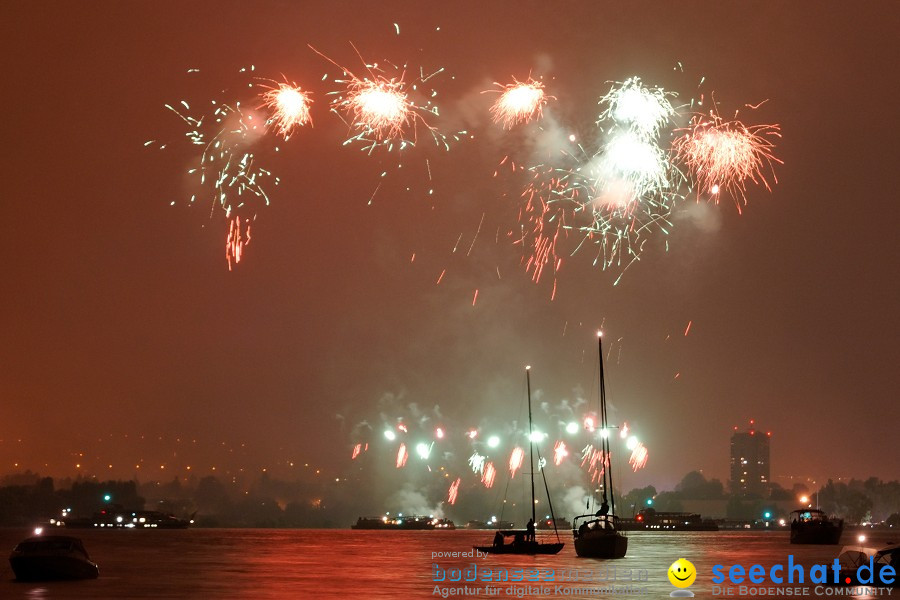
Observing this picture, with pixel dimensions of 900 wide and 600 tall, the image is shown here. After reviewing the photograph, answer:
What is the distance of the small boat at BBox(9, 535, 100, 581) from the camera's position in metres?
59.2

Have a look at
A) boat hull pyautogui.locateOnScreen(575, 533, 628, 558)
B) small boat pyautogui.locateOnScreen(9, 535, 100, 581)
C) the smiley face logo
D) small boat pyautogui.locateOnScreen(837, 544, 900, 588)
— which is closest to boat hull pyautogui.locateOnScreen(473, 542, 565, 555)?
boat hull pyautogui.locateOnScreen(575, 533, 628, 558)

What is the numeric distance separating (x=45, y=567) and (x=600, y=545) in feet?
138

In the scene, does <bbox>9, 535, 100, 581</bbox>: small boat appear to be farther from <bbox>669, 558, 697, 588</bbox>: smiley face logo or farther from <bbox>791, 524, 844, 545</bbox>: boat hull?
<bbox>791, 524, 844, 545</bbox>: boat hull

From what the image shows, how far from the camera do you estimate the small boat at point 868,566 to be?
53719 millimetres

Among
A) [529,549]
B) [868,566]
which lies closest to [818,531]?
[529,549]

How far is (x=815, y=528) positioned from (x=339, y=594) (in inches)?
4082

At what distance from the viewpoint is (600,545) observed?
282 ft

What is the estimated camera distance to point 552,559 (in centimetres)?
8862

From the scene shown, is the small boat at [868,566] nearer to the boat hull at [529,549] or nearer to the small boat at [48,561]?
the small boat at [48,561]

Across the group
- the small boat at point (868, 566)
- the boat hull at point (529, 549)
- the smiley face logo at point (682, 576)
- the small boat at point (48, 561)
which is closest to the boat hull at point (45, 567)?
the small boat at point (48, 561)

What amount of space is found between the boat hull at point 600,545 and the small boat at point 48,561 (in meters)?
38.3

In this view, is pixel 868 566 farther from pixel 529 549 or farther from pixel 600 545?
pixel 529 549

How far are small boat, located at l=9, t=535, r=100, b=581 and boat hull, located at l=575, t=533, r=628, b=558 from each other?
38305mm

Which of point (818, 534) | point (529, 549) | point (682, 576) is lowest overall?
point (682, 576)
